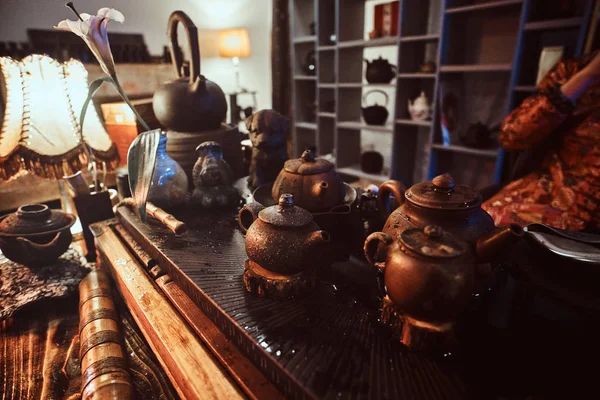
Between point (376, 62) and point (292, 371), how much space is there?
3.26 meters

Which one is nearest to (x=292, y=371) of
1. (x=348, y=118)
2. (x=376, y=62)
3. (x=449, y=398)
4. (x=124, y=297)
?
(x=449, y=398)

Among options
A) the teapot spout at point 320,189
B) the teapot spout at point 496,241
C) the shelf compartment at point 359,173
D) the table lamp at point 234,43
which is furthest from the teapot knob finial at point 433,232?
the table lamp at point 234,43

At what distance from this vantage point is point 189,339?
0.92 metres

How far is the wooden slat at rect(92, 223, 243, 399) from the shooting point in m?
0.78

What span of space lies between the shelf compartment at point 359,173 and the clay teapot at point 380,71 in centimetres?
96

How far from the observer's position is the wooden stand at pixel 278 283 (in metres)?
0.91

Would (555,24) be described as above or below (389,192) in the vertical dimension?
above

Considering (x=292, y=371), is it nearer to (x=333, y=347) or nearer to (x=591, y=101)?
(x=333, y=347)

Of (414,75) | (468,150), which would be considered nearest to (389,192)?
(468,150)

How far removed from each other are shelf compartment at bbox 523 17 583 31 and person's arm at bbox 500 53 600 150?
63 centimetres

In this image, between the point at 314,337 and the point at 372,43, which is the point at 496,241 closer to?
the point at 314,337

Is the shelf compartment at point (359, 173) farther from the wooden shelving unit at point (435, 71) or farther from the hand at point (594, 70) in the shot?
the hand at point (594, 70)

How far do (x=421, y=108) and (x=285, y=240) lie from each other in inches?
106

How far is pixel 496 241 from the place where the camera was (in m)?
0.68
